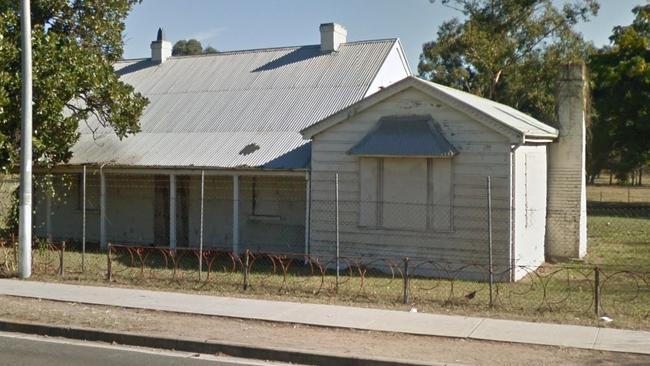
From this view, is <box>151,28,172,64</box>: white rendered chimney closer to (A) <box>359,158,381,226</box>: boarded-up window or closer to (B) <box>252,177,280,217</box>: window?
(B) <box>252,177,280,217</box>: window

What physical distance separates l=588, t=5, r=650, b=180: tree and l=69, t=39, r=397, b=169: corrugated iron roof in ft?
62.5

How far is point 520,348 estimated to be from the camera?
31.1 ft

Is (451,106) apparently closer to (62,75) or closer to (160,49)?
(62,75)

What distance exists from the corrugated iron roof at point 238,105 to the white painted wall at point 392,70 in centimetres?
26

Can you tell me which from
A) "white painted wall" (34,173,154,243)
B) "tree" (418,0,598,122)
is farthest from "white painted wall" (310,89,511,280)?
"tree" (418,0,598,122)

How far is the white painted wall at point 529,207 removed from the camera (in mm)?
15938

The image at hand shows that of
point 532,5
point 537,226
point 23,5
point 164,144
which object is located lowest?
point 537,226

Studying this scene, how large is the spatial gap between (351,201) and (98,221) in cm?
886

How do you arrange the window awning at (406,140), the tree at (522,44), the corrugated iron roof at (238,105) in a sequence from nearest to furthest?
1. the window awning at (406,140)
2. the corrugated iron roof at (238,105)
3. the tree at (522,44)

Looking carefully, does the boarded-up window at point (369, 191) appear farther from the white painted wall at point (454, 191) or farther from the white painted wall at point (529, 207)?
the white painted wall at point (529, 207)

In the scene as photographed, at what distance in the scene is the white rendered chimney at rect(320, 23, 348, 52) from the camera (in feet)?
79.8

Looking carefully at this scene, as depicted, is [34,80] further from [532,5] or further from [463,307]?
[532,5]

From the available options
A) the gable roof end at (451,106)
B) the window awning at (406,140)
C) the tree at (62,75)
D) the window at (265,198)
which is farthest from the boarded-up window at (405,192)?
the tree at (62,75)

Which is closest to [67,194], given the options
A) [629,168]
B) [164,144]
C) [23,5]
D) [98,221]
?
[98,221]
